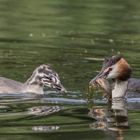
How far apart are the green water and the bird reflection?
8 centimetres

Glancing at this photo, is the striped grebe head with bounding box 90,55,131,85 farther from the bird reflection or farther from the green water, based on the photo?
the green water

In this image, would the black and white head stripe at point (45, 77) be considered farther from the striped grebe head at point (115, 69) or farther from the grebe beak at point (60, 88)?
the striped grebe head at point (115, 69)

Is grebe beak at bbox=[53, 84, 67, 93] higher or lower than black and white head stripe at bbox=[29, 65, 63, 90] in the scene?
lower

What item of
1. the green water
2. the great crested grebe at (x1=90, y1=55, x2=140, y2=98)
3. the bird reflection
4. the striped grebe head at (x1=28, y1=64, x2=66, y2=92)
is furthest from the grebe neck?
the striped grebe head at (x1=28, y1=64, x2=66, y2=92)

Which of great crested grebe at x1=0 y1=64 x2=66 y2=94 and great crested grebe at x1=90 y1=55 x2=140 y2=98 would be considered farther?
great crested grebe at x1=0 y1=64 x2=66 y2=94

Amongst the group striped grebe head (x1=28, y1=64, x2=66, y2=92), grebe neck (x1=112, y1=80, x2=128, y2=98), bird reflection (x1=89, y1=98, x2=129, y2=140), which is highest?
striped grebe head (x1=28, y1=64, x2=66, y2=92)

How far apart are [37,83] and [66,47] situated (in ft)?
13.1

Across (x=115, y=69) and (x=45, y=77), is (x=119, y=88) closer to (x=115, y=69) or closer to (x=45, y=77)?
(x=115, y=69)

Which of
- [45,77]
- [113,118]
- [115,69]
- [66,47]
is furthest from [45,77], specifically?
[66,47]

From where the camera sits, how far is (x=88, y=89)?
15594mm

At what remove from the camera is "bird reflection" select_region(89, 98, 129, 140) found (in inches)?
475

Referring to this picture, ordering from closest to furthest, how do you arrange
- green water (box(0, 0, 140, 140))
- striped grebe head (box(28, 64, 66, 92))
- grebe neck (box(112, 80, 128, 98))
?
1. green water (box(0, 0, 140, 140))
2. grebe neck (box(112, 80, 128, 98))
3. striped grebe head (box(28, 64, 66, 92))

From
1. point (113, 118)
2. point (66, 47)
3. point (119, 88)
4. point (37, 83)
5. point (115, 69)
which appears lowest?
point (113, 118)

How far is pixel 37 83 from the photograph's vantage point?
54.6 ft
